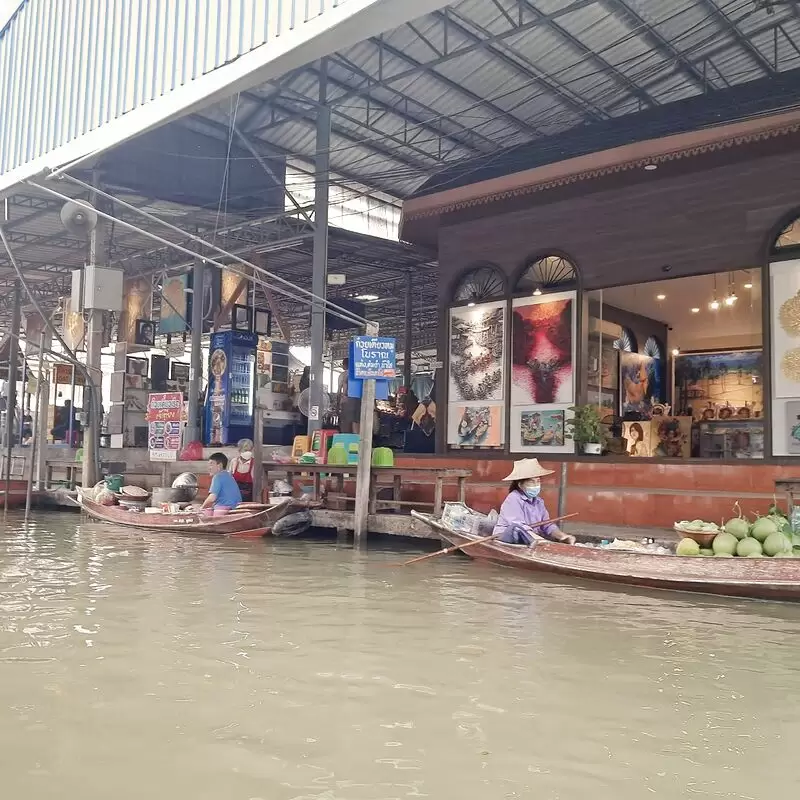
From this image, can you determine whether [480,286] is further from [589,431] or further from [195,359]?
[195,359]

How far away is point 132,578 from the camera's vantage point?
8.31m

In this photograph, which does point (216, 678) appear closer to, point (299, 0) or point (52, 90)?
point (299, 0)

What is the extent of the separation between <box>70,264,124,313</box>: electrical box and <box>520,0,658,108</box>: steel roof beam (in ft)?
29.0

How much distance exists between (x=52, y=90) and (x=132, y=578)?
184 inches

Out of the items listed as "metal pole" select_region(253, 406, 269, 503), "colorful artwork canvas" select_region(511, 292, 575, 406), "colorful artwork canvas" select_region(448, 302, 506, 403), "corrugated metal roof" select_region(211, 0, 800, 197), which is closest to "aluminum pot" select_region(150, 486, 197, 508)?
"metal pole" select_region(253, 406, 269, 503)

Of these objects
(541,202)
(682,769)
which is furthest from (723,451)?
(682,769)

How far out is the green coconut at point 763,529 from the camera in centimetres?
743

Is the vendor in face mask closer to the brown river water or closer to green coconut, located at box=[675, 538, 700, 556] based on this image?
the brown river water

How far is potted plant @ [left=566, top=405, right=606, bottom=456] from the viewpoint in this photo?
11203 mm

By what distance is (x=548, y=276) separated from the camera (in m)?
13.1

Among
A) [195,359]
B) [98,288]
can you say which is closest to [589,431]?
[98,288]

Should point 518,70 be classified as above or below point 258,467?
above

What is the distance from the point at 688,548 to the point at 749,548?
522mm

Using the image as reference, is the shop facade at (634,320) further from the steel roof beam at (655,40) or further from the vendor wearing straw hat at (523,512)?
the steel roof beam at (655,40)
